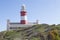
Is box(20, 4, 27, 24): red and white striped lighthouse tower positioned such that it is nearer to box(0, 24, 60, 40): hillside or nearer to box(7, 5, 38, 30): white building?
box(7, 5, 38, 30): white building

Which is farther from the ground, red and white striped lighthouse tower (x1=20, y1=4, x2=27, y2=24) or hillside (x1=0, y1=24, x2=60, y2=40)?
red and white striped lighthouse tower (x1=20, y1=4, x2=27, y2=24)

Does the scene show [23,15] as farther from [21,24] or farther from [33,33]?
[33,33]

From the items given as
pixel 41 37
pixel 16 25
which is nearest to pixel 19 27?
pixel 16 25

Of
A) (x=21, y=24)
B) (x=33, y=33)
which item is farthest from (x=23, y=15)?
(x=33, y=33)

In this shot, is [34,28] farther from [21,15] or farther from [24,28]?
[21,15]

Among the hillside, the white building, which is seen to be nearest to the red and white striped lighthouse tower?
the white building

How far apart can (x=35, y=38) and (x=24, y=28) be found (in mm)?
10605

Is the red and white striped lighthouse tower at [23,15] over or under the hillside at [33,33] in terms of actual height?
over

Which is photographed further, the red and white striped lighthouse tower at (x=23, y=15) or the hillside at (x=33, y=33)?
the red and white striped lighthouse tower at (x=23, y=15)

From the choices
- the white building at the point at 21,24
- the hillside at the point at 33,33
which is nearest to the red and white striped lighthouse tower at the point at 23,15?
the white building at the point at 21,24

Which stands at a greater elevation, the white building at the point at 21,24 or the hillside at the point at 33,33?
the white building at the point at 21,24

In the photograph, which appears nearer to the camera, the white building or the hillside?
the hillside

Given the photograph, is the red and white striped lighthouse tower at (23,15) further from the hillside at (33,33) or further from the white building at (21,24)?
the hillside at (33,33)

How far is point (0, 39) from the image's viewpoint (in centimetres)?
3556
